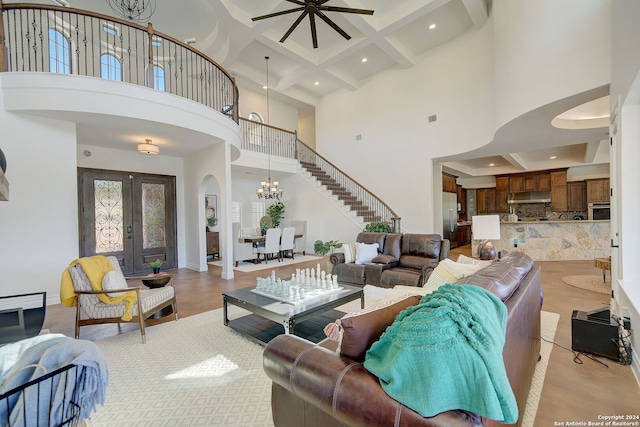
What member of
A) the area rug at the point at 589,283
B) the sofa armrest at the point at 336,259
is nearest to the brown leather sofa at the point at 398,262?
the sofa armrest at the point at 336,259

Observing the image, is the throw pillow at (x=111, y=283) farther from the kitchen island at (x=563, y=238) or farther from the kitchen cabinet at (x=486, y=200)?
the kitchen cabinet at (x=486, y=200)

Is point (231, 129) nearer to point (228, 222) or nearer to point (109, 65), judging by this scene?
point (228, 222)

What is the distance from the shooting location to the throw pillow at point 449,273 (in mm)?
2357

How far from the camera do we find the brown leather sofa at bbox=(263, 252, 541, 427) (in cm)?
101

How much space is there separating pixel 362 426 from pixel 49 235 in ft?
18.1

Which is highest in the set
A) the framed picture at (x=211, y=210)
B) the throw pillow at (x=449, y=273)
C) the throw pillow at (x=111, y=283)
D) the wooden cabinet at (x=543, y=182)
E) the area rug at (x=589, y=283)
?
the wooden cabinet at (x=543, y=182)

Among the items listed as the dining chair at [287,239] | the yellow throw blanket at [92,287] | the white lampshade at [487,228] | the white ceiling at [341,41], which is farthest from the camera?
the dining chair at [287,239]

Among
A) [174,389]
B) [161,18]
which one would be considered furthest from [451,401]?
[161,18]

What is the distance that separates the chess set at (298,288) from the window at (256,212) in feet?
23.2

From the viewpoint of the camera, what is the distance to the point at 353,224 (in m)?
8.23

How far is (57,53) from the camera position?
19.9ft

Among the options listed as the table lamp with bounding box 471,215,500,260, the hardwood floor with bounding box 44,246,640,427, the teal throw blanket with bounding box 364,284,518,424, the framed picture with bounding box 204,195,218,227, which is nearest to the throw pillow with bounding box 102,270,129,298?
the hardwood floor with bounding box 44,246,640,427

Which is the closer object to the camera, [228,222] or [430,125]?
[228,222]

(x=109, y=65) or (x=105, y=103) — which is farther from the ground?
(x=109, y=65)
